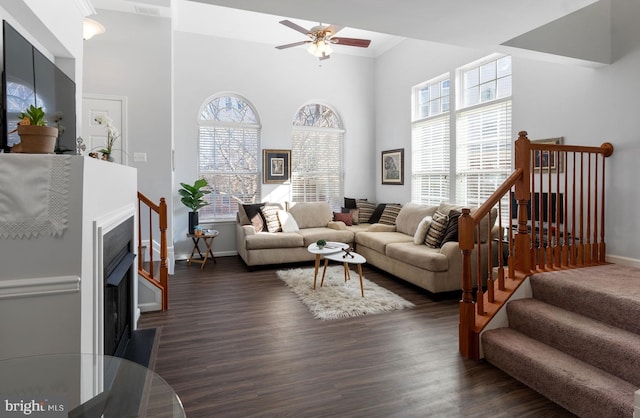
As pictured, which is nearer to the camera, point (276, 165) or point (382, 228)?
point (382, 228)

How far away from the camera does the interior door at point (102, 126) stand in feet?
16.3

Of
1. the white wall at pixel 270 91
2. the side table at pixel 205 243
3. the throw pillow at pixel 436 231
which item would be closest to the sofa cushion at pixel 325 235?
the white wall at pixel 270 91

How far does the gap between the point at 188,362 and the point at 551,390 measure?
2.35m

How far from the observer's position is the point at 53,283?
1.45 metres

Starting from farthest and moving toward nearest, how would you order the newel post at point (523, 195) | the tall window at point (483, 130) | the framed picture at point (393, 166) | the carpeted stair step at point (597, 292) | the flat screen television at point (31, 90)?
the framed picture at point (393, 166)
the tall window at point (483, 130)
the newel post at point (523, 195)
the carpeted stair step at point (597, 292)
the flat screen television at point (31, 90)

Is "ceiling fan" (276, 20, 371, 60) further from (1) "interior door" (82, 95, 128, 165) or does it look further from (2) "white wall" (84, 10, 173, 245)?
(1) "interior door" (82, 95, 128, 165)

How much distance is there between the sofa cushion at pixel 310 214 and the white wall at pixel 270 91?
531 mm

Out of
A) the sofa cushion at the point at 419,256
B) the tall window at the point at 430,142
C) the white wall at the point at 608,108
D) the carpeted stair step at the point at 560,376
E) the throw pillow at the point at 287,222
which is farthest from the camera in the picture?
the throw pillow at the point at 287,222

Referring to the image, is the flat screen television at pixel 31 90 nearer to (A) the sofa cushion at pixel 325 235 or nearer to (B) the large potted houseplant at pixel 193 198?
(B) the large potted houseplant at pixel 193 198

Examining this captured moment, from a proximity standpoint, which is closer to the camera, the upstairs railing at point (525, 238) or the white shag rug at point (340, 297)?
the upstairs railing at point (525, 238)

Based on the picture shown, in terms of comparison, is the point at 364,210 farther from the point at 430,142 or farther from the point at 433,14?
the point at 433,14

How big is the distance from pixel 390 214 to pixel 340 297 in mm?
2602

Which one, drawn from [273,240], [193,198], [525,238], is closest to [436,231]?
[525,238]

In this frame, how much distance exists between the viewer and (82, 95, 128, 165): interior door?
4980mm
